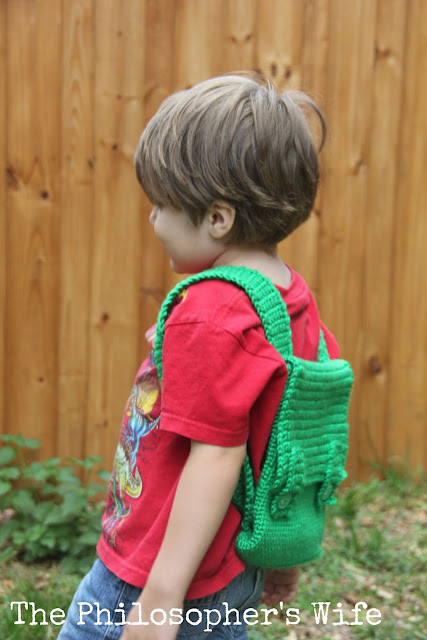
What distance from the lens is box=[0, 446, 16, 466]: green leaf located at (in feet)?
9.87

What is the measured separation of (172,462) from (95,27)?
2.26 m

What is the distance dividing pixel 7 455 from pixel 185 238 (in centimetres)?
197

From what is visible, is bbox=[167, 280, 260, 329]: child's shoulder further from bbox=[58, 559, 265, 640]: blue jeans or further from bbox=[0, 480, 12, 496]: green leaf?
bbox=[0, 480, 12, 496]: green leaf

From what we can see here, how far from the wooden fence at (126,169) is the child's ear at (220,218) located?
1754 mm

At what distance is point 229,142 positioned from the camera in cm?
132

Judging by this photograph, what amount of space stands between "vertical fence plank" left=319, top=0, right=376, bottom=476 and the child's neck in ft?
6.15

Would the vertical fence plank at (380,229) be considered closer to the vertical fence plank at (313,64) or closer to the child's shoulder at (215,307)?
the vertical fence plank at (313,64)

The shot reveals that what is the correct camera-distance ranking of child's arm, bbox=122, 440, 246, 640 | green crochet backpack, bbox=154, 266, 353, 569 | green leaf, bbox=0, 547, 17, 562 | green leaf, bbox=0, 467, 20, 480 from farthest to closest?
green leaf, bbox=0, 467, 20, 480
green leaf, bbox=0, 547, 17, 562
green crochet backpack, bbox=154, 266, 353, 569
child's arm, bbox=122, 440, 246, 640

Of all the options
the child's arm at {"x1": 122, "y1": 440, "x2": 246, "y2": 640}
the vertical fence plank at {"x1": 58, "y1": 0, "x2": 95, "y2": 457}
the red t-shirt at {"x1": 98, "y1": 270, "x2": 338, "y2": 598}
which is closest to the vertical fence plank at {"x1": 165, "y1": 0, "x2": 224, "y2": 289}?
the vertical fence plank at {"x1": 58, "y1": 0, "x2": 95, "y2": 457}

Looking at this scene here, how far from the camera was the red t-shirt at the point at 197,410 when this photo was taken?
48.3 inches

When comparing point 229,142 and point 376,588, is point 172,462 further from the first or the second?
point 376,588

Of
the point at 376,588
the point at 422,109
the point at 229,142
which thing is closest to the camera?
the point at 229,142

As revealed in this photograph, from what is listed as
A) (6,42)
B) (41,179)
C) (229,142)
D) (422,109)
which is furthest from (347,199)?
(229,142)

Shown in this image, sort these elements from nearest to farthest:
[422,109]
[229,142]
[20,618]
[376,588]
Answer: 1. [229,142]
2. [20,618]
3. [376,588]
4. [422,109]
